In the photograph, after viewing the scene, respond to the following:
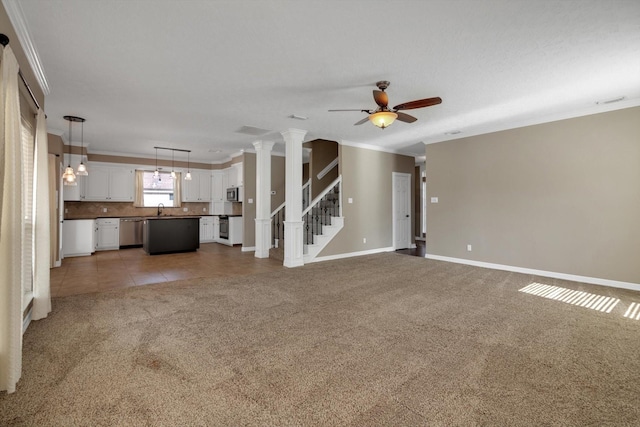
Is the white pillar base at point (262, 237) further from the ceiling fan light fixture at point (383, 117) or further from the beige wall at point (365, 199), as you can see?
the ceiling fan light fixture at point (383, 117)

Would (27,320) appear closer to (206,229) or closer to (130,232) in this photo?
(130,232)

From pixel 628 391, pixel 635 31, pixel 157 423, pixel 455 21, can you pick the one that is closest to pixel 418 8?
pixel 455 21

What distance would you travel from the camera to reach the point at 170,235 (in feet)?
26.0

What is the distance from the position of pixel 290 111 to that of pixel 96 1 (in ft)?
9.66

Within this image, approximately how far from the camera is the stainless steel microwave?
9.17 m

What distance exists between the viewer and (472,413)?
184 cm

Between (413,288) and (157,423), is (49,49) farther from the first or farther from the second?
(413,288)

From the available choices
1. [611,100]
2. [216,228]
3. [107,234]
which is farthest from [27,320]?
[611,100]

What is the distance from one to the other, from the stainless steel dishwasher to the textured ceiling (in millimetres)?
4188

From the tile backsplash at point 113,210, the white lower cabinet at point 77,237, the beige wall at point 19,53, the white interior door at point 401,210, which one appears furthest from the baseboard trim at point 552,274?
the white lower cabinet at point 77,237

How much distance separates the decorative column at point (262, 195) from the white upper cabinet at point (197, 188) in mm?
3906

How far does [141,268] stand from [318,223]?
3.97 metres

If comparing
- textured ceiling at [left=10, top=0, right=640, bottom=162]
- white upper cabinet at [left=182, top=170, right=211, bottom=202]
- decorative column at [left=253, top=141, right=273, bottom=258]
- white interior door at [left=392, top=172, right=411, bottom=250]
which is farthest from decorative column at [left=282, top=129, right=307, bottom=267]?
white upper cabinet at [left=182, top=170, right=211, bottom=202]

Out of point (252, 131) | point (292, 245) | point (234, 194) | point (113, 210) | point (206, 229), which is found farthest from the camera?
point (206, 229)
